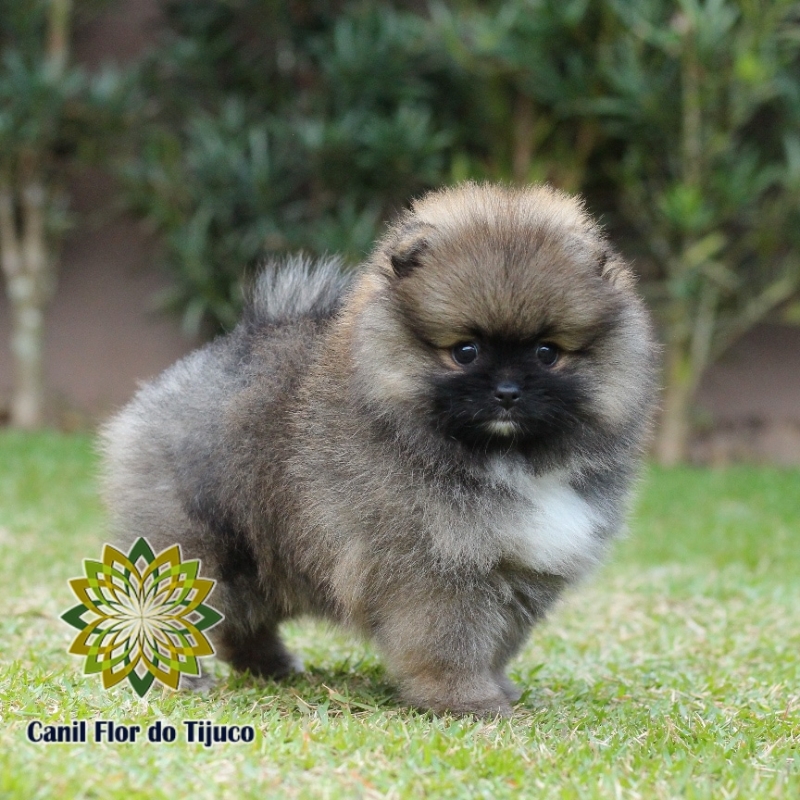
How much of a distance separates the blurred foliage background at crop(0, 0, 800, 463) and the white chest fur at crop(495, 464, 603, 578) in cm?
568

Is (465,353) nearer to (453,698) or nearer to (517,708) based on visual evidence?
(453,698)

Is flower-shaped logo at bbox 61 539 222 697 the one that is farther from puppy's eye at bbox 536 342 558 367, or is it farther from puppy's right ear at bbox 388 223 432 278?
puppy's eye at bbox 536 342 558 367

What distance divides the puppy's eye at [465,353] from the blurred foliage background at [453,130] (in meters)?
5.71

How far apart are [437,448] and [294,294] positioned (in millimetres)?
916

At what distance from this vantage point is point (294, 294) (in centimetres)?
362

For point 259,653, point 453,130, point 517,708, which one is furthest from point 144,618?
point 453,130

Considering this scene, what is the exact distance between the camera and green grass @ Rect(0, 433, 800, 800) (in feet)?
8.10

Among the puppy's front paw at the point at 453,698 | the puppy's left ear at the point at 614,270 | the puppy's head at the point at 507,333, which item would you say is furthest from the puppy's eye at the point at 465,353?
the puppy's front paw at the point at 453,698

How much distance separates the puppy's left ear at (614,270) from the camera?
3066 millimetres

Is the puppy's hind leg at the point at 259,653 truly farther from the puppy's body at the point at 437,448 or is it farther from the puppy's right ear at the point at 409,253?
the puppy's right ear at the point at 409,253

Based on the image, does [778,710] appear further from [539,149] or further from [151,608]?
[539,149]

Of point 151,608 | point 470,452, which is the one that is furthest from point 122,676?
point 470,452

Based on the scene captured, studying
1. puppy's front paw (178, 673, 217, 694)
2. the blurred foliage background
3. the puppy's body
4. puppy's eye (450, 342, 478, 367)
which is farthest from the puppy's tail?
the blurred foliage background

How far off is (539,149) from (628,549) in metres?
4.42
